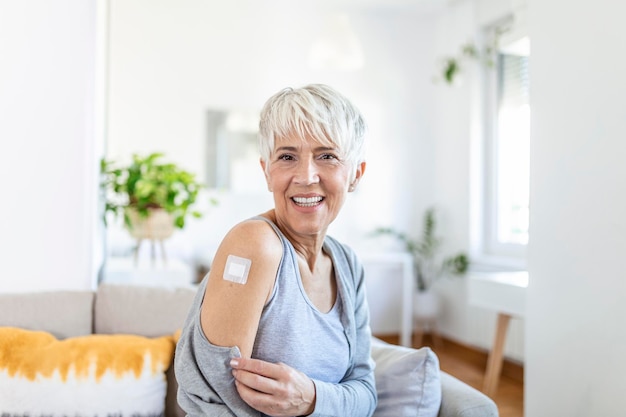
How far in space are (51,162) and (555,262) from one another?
4.91 ft

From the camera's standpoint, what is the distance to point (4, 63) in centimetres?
169

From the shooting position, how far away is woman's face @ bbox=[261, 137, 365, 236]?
112 cm

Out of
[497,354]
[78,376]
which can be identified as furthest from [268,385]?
[497,354]

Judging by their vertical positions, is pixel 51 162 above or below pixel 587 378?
above

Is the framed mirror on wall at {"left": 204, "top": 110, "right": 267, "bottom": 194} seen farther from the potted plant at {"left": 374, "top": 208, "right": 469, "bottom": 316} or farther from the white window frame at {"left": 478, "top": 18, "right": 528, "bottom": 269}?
the white window frame at {"left": 478, "top": 18, "right": 528, "bottom": 269}

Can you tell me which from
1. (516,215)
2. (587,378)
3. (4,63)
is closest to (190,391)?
(587,378)

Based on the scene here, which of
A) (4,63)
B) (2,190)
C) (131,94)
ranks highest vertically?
(131,94)

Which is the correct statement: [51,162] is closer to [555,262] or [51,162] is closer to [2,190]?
[2,190]

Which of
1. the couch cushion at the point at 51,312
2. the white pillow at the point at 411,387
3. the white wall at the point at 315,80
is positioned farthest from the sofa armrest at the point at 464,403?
the white wall at the point at 315,80

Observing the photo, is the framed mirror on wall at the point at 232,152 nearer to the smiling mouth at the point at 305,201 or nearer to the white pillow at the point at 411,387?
the white pillow at the point at 411,387

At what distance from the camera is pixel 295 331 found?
1101 mm

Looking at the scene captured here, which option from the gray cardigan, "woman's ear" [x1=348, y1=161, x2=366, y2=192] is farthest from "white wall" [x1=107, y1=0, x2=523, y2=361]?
"woman's ear" [x1=348, y1=161, x2=366, y2=192]

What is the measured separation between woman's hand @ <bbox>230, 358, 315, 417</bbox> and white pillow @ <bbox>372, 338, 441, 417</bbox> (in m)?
0.39

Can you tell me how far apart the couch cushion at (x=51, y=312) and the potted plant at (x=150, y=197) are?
0.74 m
